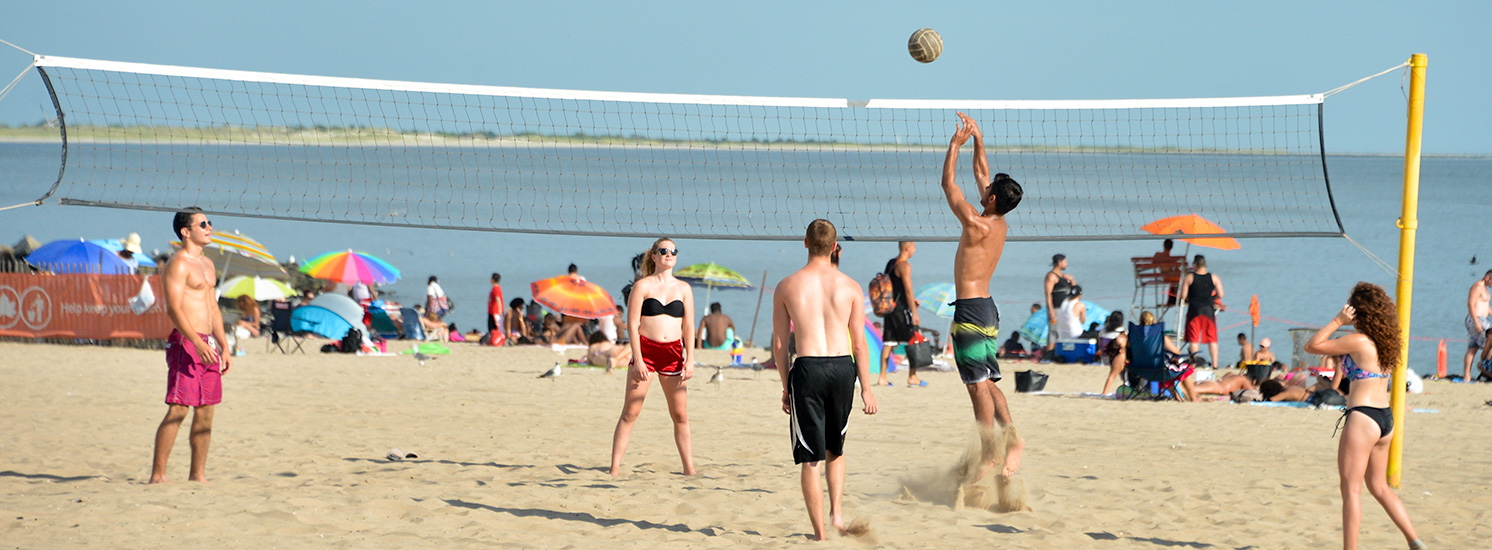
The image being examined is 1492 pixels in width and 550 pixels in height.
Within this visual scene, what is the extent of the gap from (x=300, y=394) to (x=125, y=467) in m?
3.36

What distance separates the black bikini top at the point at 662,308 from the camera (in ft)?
20.6

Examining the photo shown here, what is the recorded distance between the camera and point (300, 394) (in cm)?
995

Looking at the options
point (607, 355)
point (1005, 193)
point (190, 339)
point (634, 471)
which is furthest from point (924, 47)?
point (607, 355)

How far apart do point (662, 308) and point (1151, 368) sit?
5851 millimetres

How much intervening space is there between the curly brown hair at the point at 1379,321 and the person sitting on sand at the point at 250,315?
13.6m

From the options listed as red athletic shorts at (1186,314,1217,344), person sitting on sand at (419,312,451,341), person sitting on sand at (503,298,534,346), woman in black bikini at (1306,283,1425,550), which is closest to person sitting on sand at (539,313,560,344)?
person sitting on sand at (503,298,534,346)

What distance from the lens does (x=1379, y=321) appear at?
182 inches

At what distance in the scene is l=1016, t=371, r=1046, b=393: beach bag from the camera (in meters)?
11.0

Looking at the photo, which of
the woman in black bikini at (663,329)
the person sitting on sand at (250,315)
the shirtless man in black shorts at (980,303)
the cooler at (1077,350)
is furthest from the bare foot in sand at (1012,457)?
the person sitting on sand at (250,315)

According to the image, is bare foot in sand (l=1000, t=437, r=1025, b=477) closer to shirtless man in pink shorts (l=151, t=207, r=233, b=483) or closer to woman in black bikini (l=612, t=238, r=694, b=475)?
woman in black bikini (l=612, t=238, r=694, b=475)

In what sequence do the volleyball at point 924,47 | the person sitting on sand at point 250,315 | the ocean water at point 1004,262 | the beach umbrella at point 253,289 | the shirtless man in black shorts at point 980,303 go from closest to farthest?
the shirtless man in black shorts at point 980,303 < the volleyball at point 924,47 < the person sitting on sand at point 250,315 < the beach umbrella at point 253,289 < the ocean water at point 1004,262

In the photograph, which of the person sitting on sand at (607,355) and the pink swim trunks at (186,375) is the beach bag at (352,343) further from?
the pink swim trunks at (186,375)

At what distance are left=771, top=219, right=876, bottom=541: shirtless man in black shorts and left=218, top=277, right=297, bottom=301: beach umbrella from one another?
1367 centimetres

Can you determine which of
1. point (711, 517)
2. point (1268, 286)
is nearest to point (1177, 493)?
point (711, 517)
